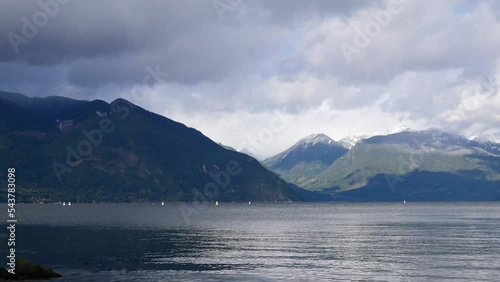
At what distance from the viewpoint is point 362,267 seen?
10131cm

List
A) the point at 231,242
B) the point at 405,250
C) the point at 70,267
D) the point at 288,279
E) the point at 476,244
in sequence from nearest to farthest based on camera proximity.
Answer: the point at 288,279
the point at 70,267
the point at 405,250
the point at 476,244
the point at 231,242

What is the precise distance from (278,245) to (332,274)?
5103 centimetres

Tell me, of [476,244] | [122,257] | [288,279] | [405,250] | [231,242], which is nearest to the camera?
[288,279]

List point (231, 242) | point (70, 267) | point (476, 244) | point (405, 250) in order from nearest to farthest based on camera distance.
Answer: point (70, 267)
point (405, 250)
point (476, 244)
point (231, 242)

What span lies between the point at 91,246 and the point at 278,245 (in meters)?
45.5

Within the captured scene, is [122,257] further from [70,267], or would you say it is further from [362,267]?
[362,267]

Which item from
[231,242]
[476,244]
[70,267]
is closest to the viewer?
[70,267]

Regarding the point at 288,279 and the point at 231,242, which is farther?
the point at 231,242

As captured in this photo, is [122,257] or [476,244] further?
[476,244]

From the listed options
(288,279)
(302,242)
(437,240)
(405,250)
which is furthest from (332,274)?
(437,240)

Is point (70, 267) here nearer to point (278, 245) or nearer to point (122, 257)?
point (122, 257)

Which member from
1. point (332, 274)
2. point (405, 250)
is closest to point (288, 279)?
point (332, 274)

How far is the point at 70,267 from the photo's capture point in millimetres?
99438

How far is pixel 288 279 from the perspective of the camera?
87.8m
